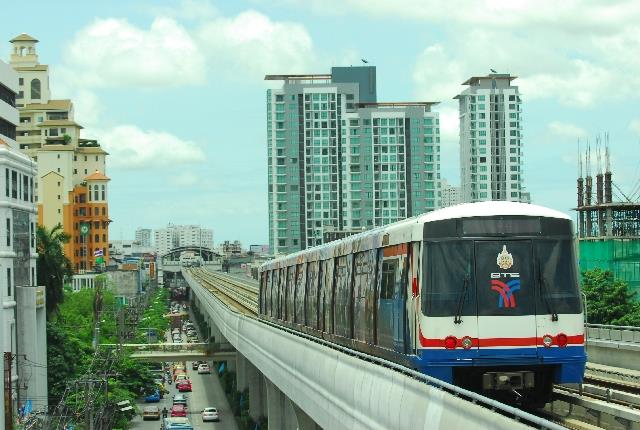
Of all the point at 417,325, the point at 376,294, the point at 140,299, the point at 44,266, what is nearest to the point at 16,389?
the point at 44,266

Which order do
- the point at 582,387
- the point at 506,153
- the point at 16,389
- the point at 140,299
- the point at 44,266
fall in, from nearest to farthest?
the point at 582,387 < the point at 16,389 < the point at 44,266 < the point at 140,299 < the point at 506,153

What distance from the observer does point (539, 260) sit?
15.9m

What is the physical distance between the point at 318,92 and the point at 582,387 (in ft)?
463

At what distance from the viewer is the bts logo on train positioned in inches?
622

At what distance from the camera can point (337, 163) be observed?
519 feet

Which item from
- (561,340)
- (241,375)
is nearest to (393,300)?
(561,340)

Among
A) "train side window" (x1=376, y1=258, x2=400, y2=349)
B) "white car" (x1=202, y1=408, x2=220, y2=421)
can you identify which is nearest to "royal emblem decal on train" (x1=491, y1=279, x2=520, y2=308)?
"train side window" (x1=376, y1=258, x2=400, y2=349)

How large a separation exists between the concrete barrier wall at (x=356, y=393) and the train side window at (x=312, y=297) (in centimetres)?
78

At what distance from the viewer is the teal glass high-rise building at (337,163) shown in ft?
513

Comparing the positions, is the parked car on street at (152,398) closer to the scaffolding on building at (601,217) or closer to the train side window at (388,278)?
the scaffolding on building at (601,217)

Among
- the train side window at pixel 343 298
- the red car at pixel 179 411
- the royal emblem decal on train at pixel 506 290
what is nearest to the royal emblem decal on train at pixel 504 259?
the royal emblem decal on train at pixel 506 290

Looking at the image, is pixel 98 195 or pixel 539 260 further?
pixel 98 195

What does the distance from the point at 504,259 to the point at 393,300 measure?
7.55 feet

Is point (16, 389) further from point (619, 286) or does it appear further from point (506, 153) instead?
point (506, 153)
